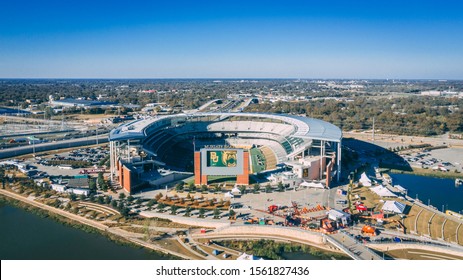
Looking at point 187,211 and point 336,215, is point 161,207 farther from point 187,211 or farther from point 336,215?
point 336,215

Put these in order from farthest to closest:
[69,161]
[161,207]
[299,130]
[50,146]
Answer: [50,146], [69,161], [299,130], [161,207]

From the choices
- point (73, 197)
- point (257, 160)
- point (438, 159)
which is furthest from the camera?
point (438, 159)

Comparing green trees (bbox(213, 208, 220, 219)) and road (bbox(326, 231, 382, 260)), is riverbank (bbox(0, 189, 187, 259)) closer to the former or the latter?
green trees (bbox(213, 208, 220, 219))

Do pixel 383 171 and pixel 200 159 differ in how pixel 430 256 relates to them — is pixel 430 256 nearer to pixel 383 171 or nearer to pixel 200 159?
pixel 200 159

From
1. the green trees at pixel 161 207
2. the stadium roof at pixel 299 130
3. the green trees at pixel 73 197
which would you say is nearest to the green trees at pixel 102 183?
the green trees at pixel 73 197

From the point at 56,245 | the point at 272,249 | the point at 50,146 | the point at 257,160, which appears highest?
the point at 50,146

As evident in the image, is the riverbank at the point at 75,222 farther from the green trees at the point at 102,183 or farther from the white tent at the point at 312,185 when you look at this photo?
the white tent at the point at 312,185

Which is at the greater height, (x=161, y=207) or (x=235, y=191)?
(x=235, y=191)

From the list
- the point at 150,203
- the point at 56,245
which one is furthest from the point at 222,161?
the point at 56,245

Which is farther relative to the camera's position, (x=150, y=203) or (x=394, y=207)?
(x=150, y=203)
